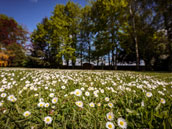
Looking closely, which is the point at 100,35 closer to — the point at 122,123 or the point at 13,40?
the point at 122,123

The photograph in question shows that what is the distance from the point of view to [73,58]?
15.8m

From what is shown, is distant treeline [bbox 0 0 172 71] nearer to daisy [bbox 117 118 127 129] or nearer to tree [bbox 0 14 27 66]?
tree [bbox 0 14 27 66]

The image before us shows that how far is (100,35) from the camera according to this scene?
45.8ft

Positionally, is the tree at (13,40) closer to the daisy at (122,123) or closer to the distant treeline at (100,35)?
the distant treeline at (100,35)

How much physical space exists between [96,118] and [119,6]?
1461 centimetres

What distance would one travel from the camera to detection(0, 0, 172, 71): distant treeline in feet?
33.8

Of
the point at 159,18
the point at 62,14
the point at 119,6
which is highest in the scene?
the point at 62,14

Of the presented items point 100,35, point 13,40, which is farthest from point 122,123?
point 13,40

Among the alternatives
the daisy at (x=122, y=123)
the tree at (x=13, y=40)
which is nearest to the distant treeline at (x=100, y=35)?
the tree at (x=13, y=40)

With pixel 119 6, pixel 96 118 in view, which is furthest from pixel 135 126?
pixel 119 6

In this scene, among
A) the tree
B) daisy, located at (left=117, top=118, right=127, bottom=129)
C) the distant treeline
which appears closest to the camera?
daisy, located at (left=117, top=118, right=127, bottom=129)

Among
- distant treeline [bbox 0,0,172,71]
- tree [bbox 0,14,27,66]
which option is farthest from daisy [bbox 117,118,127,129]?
tree [bbox 0,14,27,66]

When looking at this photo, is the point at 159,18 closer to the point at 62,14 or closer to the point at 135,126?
the point at 135,126

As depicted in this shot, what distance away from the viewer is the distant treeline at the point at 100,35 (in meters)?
10.3
